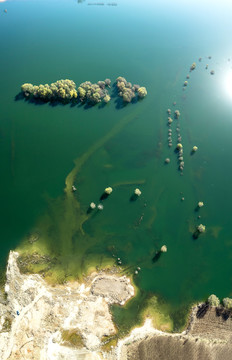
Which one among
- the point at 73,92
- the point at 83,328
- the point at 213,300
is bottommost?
the point at 83,328

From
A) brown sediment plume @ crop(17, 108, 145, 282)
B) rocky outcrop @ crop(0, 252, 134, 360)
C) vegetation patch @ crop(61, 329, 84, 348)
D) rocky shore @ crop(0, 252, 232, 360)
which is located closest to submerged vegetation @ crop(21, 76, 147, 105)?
brown sediment plume @ crop(17, 108, 145, 282)

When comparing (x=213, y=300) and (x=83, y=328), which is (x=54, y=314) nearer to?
(x=83, y=328)

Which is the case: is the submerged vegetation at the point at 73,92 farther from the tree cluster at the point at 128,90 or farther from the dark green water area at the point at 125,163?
the dark green water area at the point at 125,163

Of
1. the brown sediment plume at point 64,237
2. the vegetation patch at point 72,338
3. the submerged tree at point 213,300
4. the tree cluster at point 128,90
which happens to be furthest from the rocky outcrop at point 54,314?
the tree cluster at point 128,90

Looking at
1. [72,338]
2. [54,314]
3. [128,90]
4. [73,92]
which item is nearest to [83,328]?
[72,338]

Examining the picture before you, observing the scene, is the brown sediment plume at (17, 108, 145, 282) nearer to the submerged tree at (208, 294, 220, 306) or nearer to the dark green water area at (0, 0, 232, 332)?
the dark green water area at (0, 0, 232, 332)

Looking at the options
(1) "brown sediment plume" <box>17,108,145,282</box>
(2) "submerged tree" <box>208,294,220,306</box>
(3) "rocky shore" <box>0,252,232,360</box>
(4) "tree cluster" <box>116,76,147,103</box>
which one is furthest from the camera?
(4) "tree cluster" <box>116,76,147,103</box>
